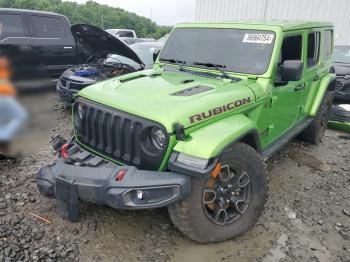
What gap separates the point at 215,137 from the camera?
2.55 m

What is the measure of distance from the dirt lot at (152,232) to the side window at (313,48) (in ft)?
5.63

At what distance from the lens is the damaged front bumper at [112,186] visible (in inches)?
96.0

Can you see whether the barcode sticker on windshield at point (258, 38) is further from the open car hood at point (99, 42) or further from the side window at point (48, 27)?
the side window at point (48, 27)

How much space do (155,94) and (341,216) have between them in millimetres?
2333

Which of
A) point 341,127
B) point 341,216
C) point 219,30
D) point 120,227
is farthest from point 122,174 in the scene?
point 341,127

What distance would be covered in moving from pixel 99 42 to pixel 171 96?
385 centimetres

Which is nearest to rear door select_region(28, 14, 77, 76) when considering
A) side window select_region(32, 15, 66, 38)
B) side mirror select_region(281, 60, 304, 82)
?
side window select_region(32, 15, 66, 38)

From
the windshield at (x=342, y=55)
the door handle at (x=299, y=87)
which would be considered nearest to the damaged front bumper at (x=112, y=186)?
the door handle at (x=299, y=87)

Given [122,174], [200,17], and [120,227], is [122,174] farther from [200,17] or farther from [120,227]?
[200,17]

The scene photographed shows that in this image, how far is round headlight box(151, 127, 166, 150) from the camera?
2597mm

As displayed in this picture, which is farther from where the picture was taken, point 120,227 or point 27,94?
point 120,227

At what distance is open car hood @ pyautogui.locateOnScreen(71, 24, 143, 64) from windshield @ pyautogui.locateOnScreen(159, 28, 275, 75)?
200 centimetres

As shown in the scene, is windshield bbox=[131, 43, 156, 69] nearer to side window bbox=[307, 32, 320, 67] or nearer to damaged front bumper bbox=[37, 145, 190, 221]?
side window bbox=[307, 32, 320, 67]

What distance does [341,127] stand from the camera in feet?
20.9
